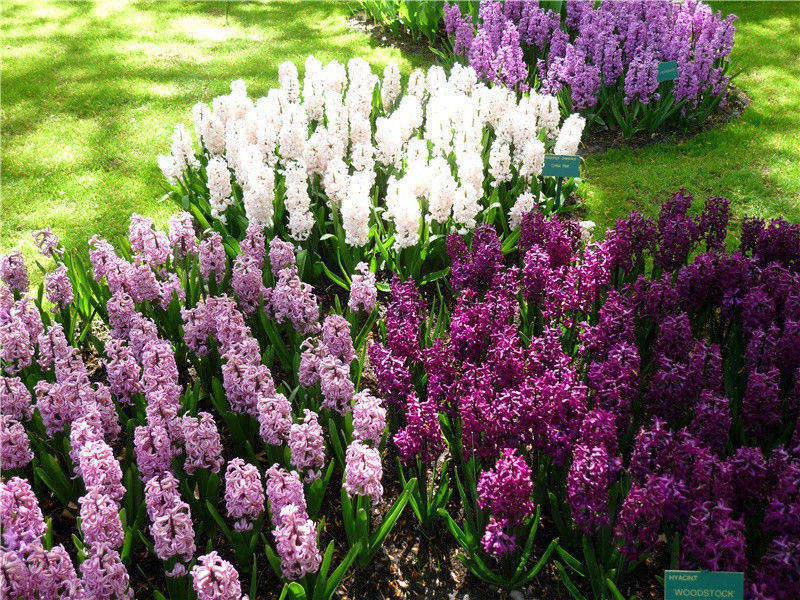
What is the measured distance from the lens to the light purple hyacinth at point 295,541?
287cm

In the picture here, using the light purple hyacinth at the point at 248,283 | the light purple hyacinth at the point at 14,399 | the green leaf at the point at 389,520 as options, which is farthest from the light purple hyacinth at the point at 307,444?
the light purple hyacinth at the point at 14,399

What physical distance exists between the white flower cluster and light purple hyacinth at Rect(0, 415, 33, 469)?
2205 mm

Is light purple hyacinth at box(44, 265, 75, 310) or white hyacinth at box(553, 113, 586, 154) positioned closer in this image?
light purple hyacinth at box(44, 265, 75, 310)

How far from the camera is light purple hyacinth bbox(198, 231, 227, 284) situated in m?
4.65

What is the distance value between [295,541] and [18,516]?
1.28m

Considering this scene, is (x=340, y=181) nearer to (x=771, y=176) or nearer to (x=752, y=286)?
(x=752, y=286)

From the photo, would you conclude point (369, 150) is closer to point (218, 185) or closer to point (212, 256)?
point (218, 185)

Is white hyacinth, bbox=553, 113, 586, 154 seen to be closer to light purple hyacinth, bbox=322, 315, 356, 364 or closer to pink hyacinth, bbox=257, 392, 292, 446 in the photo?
light purple hyacinth, bbox=322, 315, 356, 364

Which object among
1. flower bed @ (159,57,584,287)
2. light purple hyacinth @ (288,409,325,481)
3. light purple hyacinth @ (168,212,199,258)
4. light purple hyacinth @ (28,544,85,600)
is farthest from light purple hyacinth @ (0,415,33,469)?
flower bed @ (159,57,584,287)

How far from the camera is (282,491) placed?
9.99ft

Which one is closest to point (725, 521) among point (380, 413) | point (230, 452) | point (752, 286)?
point (380, 413)

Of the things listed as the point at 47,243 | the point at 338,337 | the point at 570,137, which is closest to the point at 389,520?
the point at 338,337

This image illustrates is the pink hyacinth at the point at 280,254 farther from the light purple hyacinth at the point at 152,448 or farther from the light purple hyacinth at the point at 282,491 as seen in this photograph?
the light purple hyacinth at the point at 282,491

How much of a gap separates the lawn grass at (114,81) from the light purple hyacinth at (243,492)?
395cm
